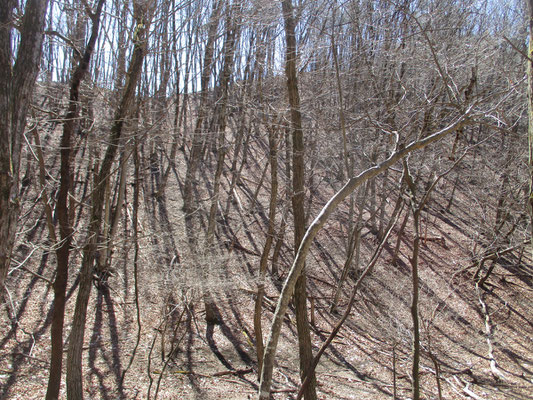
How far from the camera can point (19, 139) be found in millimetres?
4641

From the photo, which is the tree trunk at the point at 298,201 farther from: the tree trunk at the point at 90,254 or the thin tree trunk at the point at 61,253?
the thin tree trunk at the point at 61,253

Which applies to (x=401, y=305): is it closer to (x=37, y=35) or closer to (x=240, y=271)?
(x=240, y=271)

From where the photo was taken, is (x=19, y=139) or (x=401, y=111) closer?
(x=19, y=139)

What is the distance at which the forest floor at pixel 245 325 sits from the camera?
29.6ft

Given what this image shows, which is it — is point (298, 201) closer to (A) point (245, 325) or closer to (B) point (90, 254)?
(B) point (90, 254)

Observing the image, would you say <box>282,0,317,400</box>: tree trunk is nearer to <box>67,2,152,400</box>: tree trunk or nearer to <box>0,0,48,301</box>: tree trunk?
<box>67,2,152,400</box>: tree trunk

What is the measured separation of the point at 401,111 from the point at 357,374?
674cm

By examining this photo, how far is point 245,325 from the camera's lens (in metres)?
11.6

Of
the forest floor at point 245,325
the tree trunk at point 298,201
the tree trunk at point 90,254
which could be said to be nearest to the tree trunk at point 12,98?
the forest floor at point 245,325

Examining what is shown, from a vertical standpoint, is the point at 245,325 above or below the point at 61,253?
above

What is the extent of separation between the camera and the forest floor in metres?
9.01

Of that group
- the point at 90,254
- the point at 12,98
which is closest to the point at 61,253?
the point at 90,254

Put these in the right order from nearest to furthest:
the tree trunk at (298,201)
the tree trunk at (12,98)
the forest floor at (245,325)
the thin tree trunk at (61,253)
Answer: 1. the tree trunk at (12,98)
2. the thin tree trunk at (61,253)
3. the tree trunk at (298,201)
4. the forest floor at (245,325)

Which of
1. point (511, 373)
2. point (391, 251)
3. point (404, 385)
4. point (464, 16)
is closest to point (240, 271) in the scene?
point (404, 385)
